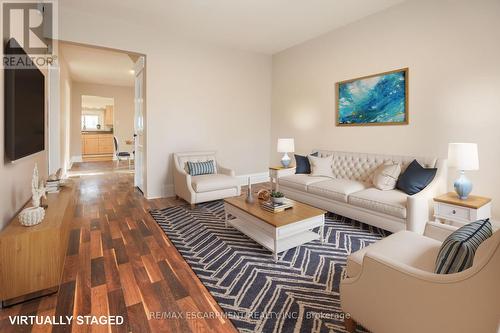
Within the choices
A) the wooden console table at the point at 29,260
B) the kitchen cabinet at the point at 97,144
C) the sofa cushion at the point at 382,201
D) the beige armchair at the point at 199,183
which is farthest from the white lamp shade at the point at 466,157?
the kitchen cabinet at the point at 97,144

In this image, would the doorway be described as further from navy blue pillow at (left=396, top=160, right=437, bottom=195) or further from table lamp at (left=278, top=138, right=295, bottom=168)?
navy blue pillow at (left=396, top=160, right=437, bottom=195)

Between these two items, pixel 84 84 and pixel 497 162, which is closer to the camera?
pixel 497 162

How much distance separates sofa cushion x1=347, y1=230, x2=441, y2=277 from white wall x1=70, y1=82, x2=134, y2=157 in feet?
32.8

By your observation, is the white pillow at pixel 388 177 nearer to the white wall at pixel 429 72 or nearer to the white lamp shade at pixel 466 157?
the white wall at pixel 429 72

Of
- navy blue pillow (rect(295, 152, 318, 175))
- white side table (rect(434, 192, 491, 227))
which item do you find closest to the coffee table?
white side table (rect(434, 192, 491, 227))

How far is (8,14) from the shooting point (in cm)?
219

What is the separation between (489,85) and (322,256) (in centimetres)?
263

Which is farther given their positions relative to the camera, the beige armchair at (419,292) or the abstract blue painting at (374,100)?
the abstract blue painting at (374,100)

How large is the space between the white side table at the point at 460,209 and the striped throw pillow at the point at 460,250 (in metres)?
1.64

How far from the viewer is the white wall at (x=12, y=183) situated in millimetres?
1956

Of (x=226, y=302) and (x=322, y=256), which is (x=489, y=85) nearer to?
(x=322, y=256)

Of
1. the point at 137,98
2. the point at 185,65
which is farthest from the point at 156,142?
the point at 185,65

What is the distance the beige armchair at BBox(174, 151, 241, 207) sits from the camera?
4.00m

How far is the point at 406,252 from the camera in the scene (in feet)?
5.26
